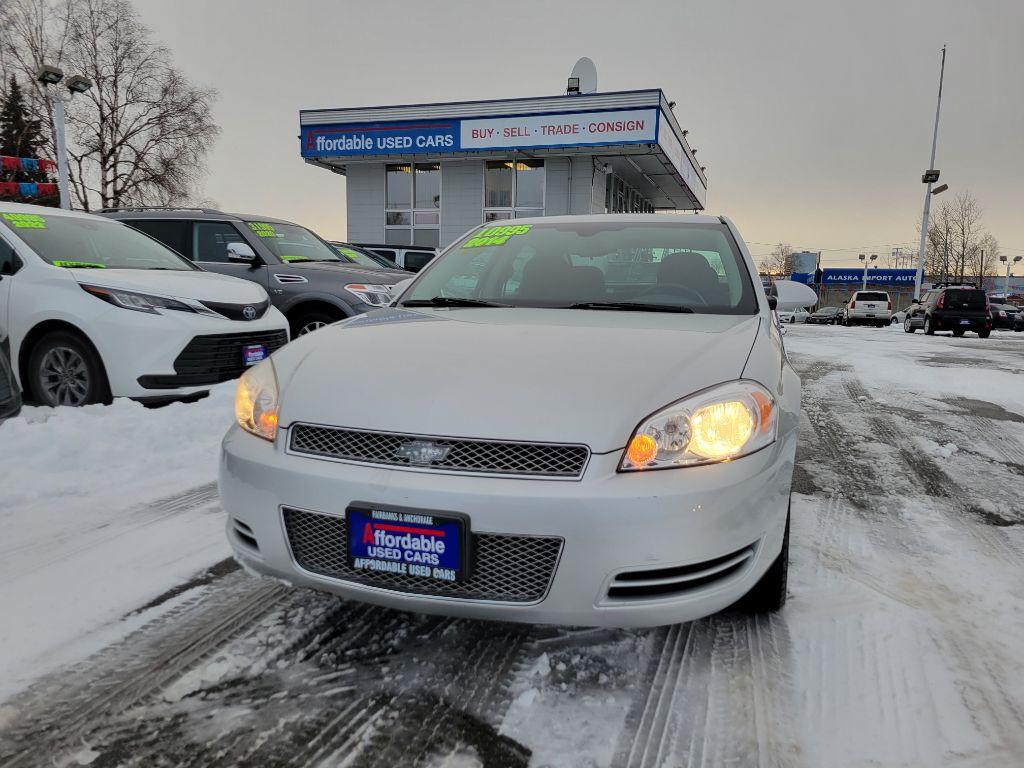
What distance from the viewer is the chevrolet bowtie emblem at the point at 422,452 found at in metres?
1.77

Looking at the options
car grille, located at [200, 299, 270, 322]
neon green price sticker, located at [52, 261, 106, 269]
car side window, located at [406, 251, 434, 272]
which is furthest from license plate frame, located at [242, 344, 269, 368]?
car side window, located at [406, 251, 434, 272]

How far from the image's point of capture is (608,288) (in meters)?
3.00

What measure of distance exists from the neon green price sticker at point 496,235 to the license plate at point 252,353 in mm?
2755

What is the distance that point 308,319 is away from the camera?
7.20 metres

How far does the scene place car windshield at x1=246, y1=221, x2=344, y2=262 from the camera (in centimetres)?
748

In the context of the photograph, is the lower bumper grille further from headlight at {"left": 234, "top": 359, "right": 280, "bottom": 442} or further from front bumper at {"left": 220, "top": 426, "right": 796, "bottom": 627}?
headlight at {"left": 234, "top": 359, "right": 280, "bottom": 442}

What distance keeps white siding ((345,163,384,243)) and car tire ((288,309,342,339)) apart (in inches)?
650

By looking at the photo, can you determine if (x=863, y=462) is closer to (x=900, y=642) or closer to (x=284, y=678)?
(x=900, y=642)

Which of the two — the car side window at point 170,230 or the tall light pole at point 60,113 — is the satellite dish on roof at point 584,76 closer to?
the tall light pole at point 60,113

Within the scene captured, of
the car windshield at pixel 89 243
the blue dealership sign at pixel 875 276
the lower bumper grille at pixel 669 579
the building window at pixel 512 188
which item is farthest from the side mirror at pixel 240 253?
the blue dealership sign at pixel 875 276

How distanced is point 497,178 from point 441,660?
840 inches

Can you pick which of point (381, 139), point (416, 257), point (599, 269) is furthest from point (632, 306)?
point (381, 139)

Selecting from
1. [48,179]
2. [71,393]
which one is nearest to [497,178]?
A: [71,393]

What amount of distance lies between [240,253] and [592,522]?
6.29m
